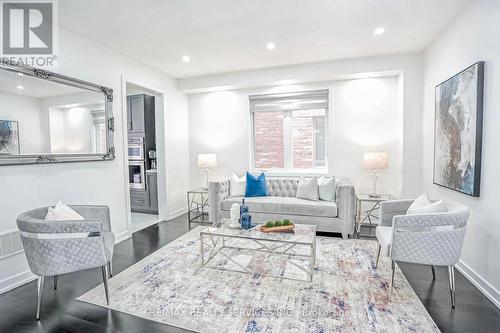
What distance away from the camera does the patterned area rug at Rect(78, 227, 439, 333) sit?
1930 mm

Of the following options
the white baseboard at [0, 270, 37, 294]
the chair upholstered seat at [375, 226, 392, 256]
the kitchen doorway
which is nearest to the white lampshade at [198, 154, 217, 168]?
the kitchen doorway

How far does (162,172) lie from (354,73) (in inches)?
144

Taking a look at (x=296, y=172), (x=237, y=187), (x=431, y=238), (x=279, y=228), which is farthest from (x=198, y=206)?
(x=431, y=238)

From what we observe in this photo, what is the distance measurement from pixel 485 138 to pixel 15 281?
15.2 feet

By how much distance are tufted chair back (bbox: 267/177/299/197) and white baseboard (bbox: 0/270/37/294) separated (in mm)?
3325

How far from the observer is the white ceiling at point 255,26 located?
8.50ft

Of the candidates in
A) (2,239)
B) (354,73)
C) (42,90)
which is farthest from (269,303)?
(354,73)

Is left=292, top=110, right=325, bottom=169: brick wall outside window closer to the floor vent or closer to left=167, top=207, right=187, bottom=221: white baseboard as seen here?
left=167, top=207, right=187, bottom=221: white baseboard

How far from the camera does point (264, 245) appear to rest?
3.12 m

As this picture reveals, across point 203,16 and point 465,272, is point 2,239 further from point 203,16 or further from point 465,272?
point 465,272

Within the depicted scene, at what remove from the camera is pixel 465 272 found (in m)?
2.65

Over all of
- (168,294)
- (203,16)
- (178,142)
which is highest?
(203,16)

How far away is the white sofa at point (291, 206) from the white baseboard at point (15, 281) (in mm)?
2393

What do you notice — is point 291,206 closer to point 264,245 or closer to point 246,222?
point 264,245
